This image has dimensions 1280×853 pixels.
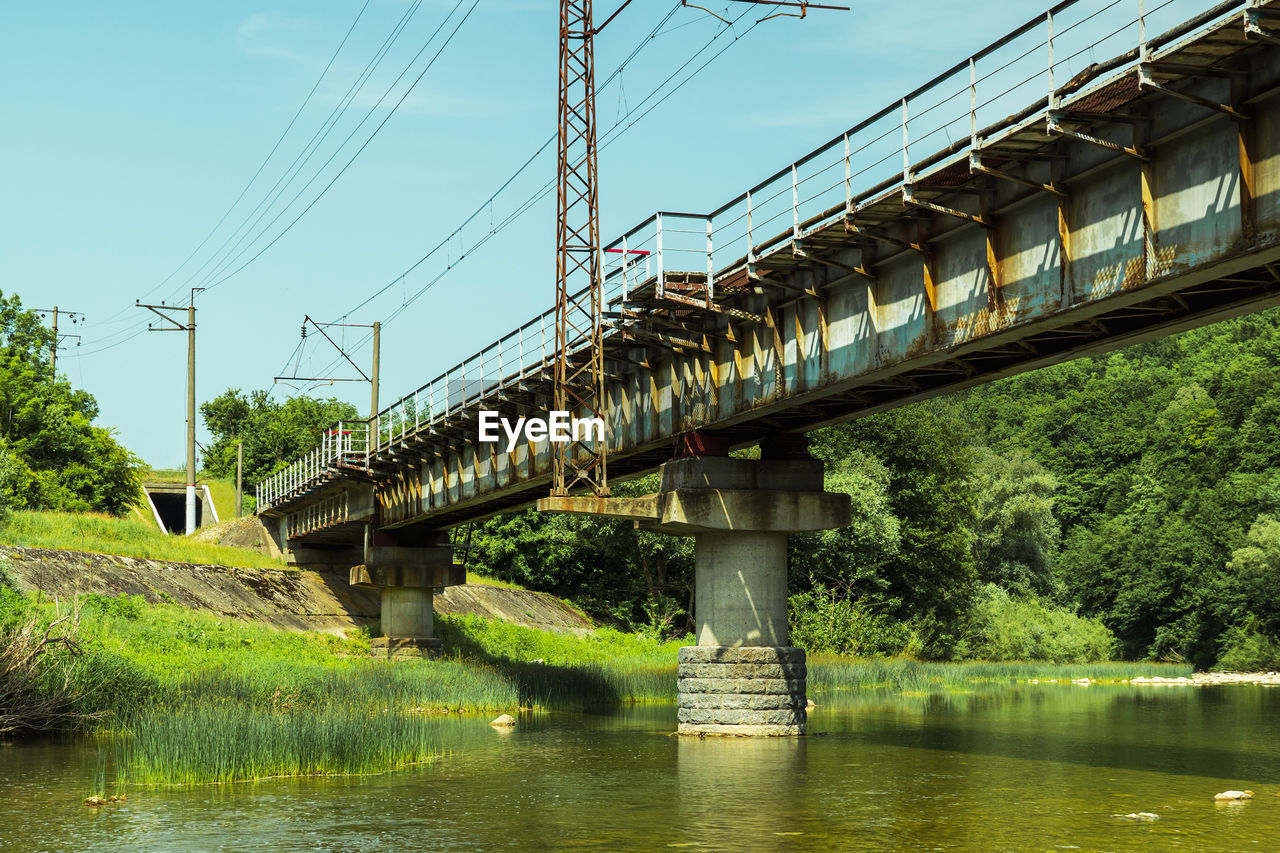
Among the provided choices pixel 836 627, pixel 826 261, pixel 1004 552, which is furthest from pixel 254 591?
pixel 1004 552

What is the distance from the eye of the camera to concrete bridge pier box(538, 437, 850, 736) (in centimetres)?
3169

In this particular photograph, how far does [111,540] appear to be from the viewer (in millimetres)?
64875

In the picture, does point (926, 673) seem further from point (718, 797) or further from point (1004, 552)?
point (1004, 552)

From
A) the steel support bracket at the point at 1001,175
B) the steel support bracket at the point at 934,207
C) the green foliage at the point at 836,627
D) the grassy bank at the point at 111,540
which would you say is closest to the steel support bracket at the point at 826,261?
the steel support bracket at the point at 934,207

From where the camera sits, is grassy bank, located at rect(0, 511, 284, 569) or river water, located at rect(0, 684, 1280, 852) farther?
grassy bank, located at rect(0, 511, 284, 569)

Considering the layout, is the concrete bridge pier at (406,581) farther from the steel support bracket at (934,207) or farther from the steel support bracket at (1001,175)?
the steel support bracket at (1001,175)

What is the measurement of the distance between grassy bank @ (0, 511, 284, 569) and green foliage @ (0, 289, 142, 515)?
13005mm

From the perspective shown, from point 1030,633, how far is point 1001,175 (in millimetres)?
67309

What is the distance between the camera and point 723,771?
24.8 meters

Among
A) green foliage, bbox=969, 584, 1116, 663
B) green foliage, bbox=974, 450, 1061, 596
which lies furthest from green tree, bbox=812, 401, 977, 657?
green foliage, bbox=974, 450, 1061, 596

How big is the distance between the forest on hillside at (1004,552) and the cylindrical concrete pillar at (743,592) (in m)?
31.5

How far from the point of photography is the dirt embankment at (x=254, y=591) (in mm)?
51438

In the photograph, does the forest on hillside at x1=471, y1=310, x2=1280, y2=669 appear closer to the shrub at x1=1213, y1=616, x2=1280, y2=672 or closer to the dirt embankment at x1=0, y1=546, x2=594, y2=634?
the shrub at x1=1213, y1=616, x2=1280, y2=672

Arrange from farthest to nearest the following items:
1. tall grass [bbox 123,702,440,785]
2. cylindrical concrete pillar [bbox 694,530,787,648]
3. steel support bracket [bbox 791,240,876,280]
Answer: cylindrical concrete pillar [bbox 694,530,787,648] < steel support bracket [bbox 791,240,876,280] < tall grass [bbox 123,702,440,785]
